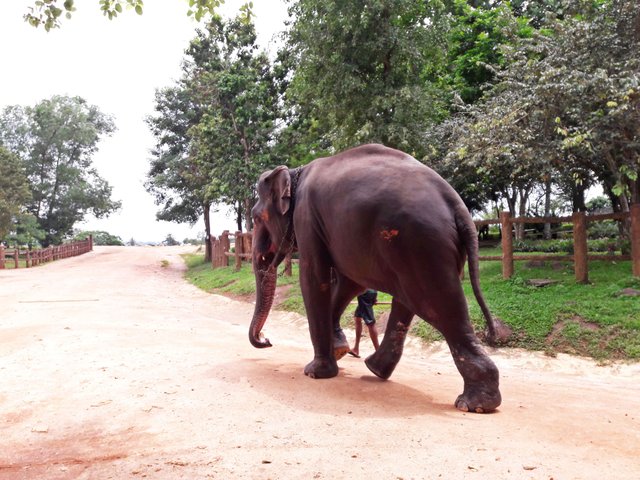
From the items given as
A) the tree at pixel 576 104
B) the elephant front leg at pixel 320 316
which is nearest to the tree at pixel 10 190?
the tree at pixel 576 104

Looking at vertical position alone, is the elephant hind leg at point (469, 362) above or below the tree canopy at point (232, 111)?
below

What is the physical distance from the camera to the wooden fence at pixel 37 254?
30.2m

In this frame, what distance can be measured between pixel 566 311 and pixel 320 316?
18.0 ft

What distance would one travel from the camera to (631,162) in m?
10.6

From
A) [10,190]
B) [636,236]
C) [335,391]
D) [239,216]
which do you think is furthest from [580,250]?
[10,190]

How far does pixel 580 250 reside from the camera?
10.7m

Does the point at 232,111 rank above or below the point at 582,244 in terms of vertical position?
above

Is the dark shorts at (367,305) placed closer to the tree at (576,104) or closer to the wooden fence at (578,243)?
the wooden fence at (578,243)

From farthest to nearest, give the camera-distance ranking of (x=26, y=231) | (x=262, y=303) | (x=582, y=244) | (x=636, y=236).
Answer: (x=26, y=231), (x=582, y=244), (x=636, y=236), (x=262, y=303)

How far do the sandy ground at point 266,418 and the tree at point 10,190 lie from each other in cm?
2625

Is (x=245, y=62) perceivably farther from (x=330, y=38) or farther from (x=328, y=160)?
(x=328, y=160)

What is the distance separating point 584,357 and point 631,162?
4587mm

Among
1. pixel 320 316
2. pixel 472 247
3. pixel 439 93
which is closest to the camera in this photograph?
pixel 472 247

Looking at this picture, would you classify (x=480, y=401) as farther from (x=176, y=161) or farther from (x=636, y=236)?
(x=176, y=161)
